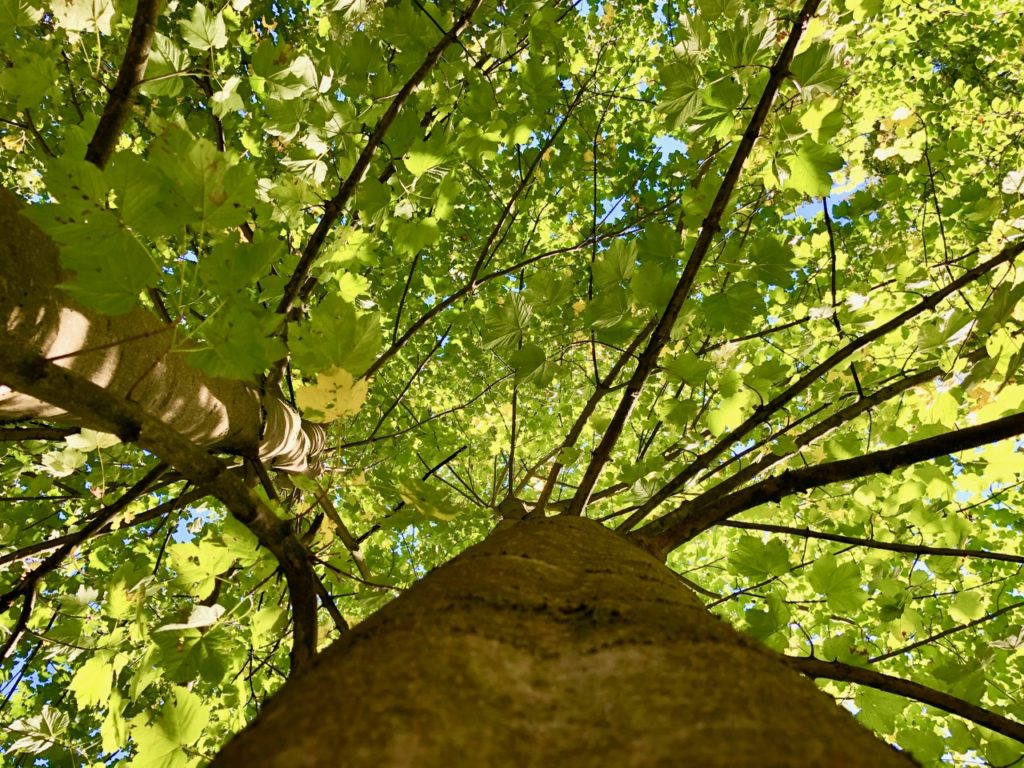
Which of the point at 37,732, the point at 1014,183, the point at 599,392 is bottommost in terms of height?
the point at 37,732

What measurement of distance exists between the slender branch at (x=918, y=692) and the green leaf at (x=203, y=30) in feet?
6.67

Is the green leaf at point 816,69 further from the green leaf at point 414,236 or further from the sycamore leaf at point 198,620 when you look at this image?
the sycamore leaf at point 198,620

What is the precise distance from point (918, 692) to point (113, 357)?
63.8 inches

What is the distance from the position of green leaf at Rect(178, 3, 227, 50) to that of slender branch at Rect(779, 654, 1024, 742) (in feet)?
6.67

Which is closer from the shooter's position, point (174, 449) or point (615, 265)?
point (174, 449)

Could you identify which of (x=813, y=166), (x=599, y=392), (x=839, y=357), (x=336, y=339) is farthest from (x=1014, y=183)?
(x=336, y=339)

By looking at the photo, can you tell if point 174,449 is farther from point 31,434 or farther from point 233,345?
point 31,434

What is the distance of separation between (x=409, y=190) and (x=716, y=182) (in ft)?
3.07

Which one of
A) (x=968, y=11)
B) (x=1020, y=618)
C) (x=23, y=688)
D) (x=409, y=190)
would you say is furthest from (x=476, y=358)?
(x=968, y=11)

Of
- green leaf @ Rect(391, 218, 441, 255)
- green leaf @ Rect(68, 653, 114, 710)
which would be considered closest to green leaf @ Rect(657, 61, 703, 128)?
green leaf @ Rect(391, 218, 441, 255)

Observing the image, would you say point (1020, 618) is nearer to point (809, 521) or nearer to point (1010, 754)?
point (809, 521)

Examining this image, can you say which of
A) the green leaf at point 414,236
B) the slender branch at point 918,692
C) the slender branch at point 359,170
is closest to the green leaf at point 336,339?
the slender branch at point 359,170

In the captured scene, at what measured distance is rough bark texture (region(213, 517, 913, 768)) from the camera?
335 mm

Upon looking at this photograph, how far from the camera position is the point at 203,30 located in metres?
1.57
